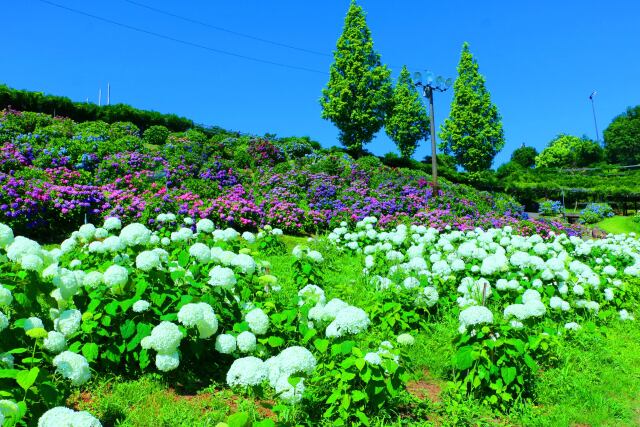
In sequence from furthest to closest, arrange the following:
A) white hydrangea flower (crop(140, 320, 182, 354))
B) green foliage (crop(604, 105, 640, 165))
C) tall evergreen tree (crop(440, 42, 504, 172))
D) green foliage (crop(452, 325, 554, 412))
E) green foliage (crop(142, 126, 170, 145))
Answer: green foliage (crop(604, 105, 640, 165)) → tall evergreen tree (crop(440, 42, 504, 172)) → green foliage (crop(142, 126, 170, 145)) → green foliage (crop(452, 325, 554, 412)) → white hydrangea flower (crop(140, 320, 182, 354))

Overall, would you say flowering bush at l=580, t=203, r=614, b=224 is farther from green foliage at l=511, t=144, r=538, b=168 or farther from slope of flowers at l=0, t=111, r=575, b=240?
green foliage at l=511, t=144, r=538, b=168

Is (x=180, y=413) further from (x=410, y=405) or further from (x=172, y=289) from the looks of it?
(x=410, y=405)

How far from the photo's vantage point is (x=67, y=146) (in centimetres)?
1118

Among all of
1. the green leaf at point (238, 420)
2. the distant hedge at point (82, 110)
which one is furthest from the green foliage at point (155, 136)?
the green leaf at point (238, 420)

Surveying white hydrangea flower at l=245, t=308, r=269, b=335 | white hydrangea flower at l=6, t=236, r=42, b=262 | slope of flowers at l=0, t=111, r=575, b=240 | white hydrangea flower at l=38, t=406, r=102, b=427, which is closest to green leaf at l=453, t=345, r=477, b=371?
white hydrangea flower at l=245, t=308, r=269, b=335

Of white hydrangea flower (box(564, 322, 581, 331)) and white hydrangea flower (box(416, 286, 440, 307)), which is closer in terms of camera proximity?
white hydrangea flower (box(416, 286, 440, 307))

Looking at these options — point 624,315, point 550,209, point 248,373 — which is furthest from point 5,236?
point 550,209

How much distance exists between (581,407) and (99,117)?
2028 cm

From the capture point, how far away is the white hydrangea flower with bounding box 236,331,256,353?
3223mm

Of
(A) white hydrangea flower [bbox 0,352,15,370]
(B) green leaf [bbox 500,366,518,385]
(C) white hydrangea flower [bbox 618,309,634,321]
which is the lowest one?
(B) green leaf [bbox 500,366,518,385]

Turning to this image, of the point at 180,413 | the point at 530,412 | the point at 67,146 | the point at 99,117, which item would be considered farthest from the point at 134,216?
the point at 99,117

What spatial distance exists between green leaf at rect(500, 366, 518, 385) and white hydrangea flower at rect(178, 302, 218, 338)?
6.53 feet

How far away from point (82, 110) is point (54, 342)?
19.3 metres

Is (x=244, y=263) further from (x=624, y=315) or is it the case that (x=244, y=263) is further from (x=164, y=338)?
(x=624, y=315)
